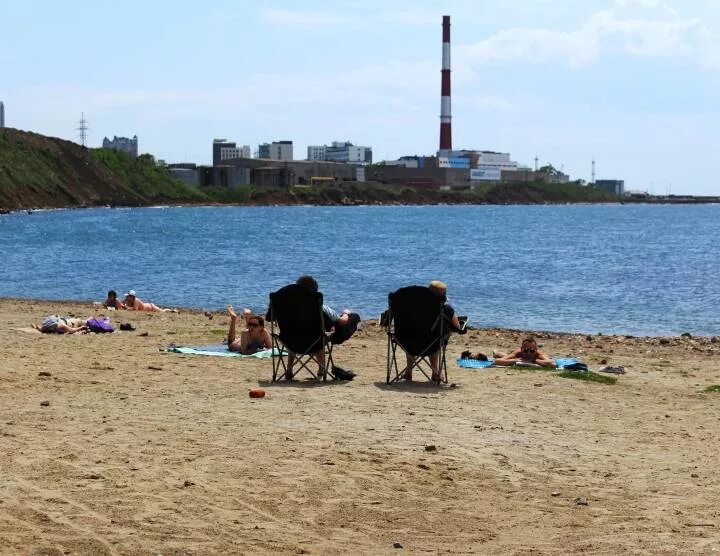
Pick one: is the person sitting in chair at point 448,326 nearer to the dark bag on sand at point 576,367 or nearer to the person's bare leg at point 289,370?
the person's bare leg at point 289,370

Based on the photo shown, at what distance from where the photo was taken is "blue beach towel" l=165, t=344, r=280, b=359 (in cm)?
1445

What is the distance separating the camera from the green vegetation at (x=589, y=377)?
13.1 m

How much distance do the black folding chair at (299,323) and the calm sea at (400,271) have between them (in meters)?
13.4

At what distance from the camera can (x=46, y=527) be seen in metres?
6.59

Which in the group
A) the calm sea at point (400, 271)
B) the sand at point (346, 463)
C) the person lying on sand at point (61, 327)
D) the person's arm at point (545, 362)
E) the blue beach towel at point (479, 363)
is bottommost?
the calm sea at point (400, 271)

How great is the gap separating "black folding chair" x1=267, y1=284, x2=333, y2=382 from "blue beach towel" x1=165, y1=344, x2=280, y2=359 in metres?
1.52

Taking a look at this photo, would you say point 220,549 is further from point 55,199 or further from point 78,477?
point 55,199

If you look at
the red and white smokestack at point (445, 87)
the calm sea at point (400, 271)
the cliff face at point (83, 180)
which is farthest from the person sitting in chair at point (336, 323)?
the red and white smokestack at point (445, 87)

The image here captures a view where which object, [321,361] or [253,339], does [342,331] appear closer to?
[321,361]

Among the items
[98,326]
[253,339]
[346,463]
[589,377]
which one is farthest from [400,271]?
[346,463]

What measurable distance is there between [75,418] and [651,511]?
490cm

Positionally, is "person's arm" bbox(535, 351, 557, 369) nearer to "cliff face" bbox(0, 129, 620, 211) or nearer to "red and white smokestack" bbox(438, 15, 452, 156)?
"cliff face" bbox(0, 129, 620, 211)

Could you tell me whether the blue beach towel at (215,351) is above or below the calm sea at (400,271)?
above

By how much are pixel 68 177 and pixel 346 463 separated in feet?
475
